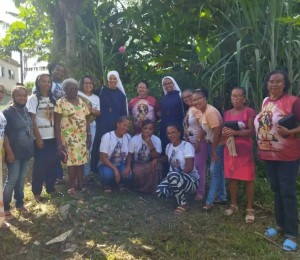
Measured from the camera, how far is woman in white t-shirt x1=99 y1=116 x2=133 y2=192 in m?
4.41

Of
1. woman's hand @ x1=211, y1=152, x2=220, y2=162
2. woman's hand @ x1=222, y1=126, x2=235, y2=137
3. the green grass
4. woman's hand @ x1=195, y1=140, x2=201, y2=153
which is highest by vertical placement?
woman's hand @ x1=222, y1=126, x2=235, y2=137

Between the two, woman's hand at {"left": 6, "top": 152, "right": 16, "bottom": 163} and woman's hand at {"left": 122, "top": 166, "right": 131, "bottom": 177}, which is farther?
woman's hand at {"left": 122, "top": 166, "right": 131, "bottom": 177}

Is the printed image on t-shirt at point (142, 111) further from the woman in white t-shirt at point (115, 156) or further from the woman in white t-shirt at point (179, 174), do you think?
the woman in white t-shirt at point (179, 174)

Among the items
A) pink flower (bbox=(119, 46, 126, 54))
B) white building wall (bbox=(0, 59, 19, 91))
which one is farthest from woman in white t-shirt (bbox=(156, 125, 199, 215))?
white building wall (bbox=(0, 59, 19, 91))

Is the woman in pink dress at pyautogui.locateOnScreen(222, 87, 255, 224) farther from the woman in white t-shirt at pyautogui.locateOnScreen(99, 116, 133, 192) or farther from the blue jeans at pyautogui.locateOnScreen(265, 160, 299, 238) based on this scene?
the woman in white t-shirt at pyautogui.locateOnScreen(99, 116, 133, 192)

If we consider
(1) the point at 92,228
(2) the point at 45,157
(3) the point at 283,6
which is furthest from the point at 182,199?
(3) the point at 283,6

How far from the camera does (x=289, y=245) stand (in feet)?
10.8

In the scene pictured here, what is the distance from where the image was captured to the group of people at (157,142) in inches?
131

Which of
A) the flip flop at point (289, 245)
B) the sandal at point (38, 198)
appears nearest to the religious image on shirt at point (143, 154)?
the sandal at point (38, 198)

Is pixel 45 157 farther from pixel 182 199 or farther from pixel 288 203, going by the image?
pixel 288 203

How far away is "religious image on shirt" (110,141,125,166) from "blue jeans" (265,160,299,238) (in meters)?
1.87

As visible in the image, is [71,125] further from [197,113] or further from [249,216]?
[249,216]

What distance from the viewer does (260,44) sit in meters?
4.41

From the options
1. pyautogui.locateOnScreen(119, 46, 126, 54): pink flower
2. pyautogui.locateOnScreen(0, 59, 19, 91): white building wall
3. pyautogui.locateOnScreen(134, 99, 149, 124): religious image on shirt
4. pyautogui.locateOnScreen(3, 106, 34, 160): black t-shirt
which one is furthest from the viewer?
pyautogui.locateOnScreen(0, 59, 19, 91): white building wall
